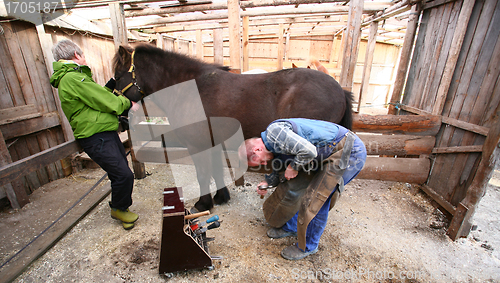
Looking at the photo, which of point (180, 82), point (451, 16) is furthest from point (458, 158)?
point (180, 82)

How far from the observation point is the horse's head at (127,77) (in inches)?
105

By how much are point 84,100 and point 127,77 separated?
68cm

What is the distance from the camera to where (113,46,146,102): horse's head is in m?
2.67

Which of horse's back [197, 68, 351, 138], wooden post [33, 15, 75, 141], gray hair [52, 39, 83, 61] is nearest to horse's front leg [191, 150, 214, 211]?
horse's back [197, 68, 351, 138]

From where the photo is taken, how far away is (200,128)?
2.75 metres

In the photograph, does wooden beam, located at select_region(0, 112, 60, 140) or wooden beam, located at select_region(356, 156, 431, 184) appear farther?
wooden beam, located at select_region(356, 156, 431, 184)

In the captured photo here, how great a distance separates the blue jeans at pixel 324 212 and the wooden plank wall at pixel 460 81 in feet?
5.88

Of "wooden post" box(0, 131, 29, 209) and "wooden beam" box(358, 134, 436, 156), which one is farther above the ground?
"wooden beam" box(358, 134, 436, 156)

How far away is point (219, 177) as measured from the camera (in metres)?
3.18

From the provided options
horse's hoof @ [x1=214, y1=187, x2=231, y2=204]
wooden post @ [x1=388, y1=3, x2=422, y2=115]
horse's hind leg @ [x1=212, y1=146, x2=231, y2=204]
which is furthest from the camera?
wooden post @ [x1=388, y1=3, x2=422, y2=115]

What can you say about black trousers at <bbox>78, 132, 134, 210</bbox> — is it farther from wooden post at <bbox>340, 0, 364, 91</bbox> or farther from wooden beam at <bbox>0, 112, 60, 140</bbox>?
wooden post at <bbox>340, 0, 364, 91</bbox>

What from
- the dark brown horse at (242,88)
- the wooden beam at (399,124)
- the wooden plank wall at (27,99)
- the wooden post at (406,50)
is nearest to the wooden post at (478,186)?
the wooden beam at (399,124)

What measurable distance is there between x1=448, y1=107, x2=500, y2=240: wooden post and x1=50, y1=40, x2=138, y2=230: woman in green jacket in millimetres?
3928

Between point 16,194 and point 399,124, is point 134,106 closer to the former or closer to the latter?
point 16,194
